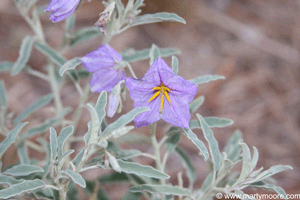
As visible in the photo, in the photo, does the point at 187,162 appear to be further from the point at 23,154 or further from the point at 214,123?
the point at 23,154

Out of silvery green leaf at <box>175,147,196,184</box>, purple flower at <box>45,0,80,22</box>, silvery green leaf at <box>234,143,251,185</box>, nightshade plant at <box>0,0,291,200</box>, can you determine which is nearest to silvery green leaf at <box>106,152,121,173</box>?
nightshade plant at <box>0,0,291,200</box>

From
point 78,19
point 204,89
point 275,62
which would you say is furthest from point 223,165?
point 78,19

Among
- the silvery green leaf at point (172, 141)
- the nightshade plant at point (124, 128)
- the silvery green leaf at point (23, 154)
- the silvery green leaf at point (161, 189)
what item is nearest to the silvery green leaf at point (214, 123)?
the nightshade plant at point (124, 128)

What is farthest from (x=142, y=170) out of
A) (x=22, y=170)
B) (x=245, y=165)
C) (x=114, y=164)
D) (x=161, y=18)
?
(x=161, y=18)

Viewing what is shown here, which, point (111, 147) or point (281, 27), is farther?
point (281, 27)

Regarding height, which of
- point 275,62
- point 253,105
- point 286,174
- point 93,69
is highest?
A: point 93,69

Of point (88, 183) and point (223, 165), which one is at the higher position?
point (223, 165)

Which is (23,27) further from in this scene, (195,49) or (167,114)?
(167,114)
